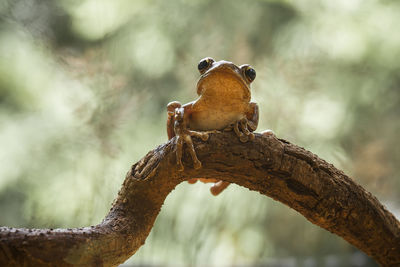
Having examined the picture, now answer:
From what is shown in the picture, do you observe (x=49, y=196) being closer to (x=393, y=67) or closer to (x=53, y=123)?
(x=53, y=123)

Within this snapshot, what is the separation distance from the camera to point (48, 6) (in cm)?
375

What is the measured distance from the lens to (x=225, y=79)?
209 cm

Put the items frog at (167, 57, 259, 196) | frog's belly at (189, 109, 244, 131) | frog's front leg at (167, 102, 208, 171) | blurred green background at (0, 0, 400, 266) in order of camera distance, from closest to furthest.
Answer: frog's front leg at (167, 102, 208, 171) < frog at (167, 57, 259, 196) < frog's belly at (189, 109, 244, 131) < blurred green background at (0, 0, 400, 266)

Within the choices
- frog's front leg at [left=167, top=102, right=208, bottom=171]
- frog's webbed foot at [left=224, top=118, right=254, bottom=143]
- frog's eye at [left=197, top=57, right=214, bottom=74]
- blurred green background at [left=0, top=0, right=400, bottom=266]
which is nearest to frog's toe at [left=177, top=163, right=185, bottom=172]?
frog's front leg at [left=167, top=102, right=208, bottom=171]

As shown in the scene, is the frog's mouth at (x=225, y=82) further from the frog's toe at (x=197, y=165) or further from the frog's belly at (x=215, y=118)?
the frog's toe at (x=197, y=165)

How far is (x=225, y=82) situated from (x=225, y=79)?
2 cm

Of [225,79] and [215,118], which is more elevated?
[225,79]

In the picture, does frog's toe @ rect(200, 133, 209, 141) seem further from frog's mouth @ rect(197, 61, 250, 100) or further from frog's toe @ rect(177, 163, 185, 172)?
frog's mouth @ rect(197, 61, 250, 100)

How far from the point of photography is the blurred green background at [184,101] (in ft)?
11.6

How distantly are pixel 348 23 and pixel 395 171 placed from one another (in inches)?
75.6

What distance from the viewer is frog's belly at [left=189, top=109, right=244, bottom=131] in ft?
7.19

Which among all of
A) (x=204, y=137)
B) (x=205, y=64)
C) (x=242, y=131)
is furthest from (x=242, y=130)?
(x=205, y=64)

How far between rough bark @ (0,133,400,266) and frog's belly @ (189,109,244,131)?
0.24 m

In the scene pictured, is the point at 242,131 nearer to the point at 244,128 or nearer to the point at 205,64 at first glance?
the point at 244,128
